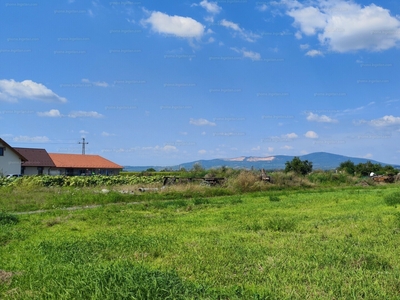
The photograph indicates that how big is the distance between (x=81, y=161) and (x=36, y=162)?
8.45 metres

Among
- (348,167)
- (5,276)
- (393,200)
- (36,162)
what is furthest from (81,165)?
(5,276)

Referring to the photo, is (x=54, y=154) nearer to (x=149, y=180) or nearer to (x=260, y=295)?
(x=149, y=180)

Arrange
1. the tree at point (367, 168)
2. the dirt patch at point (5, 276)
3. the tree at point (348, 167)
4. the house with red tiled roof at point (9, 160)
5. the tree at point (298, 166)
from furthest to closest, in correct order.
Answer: the tree at point (367, 168) < the tree at point (348, 167) < the tree at point (298, 166) < the house with red tiled roof at point (9, 160) < the dirt patch at point (5, 276)

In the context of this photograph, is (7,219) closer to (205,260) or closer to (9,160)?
Result: (205,260)

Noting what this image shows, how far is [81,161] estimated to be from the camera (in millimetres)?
55094

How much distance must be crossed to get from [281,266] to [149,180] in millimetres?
22417

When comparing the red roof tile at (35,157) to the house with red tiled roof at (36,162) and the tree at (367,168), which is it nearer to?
the house with red tiled roof at (36,162)

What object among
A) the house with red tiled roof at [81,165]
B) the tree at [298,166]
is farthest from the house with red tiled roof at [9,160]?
the tree at [298,166]

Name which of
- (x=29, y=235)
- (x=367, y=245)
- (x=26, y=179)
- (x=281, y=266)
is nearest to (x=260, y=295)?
(x=281, y=266)

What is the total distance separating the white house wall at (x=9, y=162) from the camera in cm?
3858

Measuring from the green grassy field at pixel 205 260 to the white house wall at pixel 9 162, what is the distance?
110 feet

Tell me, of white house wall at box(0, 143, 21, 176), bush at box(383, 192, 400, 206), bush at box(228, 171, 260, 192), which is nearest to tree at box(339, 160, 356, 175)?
bush at box(228, 171, 260, 192)

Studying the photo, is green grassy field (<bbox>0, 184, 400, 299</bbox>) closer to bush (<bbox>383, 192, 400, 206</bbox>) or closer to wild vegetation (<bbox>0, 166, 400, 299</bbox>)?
wild vegetation (<bbox>0, 166, 400, 299</bbox>)

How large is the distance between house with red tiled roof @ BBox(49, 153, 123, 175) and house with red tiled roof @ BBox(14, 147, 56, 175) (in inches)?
61.3
